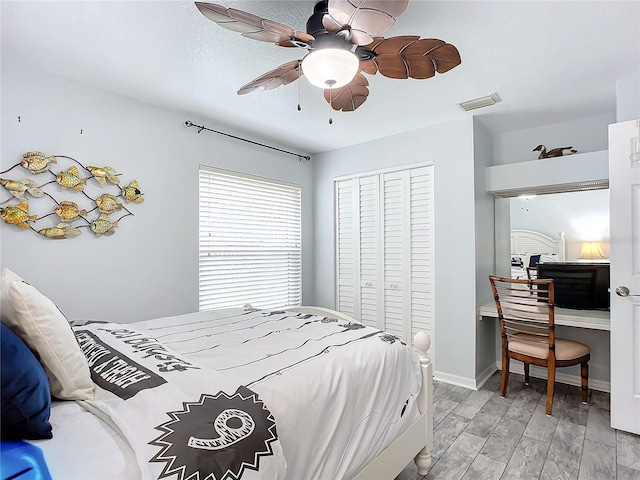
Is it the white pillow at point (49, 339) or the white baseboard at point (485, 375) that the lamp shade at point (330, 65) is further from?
the white baseboard at point (485, 375)

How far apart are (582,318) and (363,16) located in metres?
2.92

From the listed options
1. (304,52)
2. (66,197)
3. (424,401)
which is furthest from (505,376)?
(66,197)

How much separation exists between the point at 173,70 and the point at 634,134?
126 inches

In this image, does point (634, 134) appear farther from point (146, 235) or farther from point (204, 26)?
point (146, 235)

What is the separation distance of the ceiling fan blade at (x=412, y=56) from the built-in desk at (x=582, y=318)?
2376 millimetres

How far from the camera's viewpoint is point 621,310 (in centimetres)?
232

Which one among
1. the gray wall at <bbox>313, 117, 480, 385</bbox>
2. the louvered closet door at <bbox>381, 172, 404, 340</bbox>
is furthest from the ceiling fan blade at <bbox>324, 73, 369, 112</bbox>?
the louvered closet door at <bbox>381, 172, 404, 340</bbox>

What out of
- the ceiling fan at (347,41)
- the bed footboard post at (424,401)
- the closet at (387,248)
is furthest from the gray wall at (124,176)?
the bed footboard post at (424,401)

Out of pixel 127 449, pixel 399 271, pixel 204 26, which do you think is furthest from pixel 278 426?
pixel 399 271

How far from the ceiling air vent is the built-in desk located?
185 cm

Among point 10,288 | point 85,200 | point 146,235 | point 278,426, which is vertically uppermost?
point 85,200

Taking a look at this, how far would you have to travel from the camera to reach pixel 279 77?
181 cm

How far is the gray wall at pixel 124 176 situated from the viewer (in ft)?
7.31

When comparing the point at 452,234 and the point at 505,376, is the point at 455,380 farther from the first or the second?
the point at 452,234
